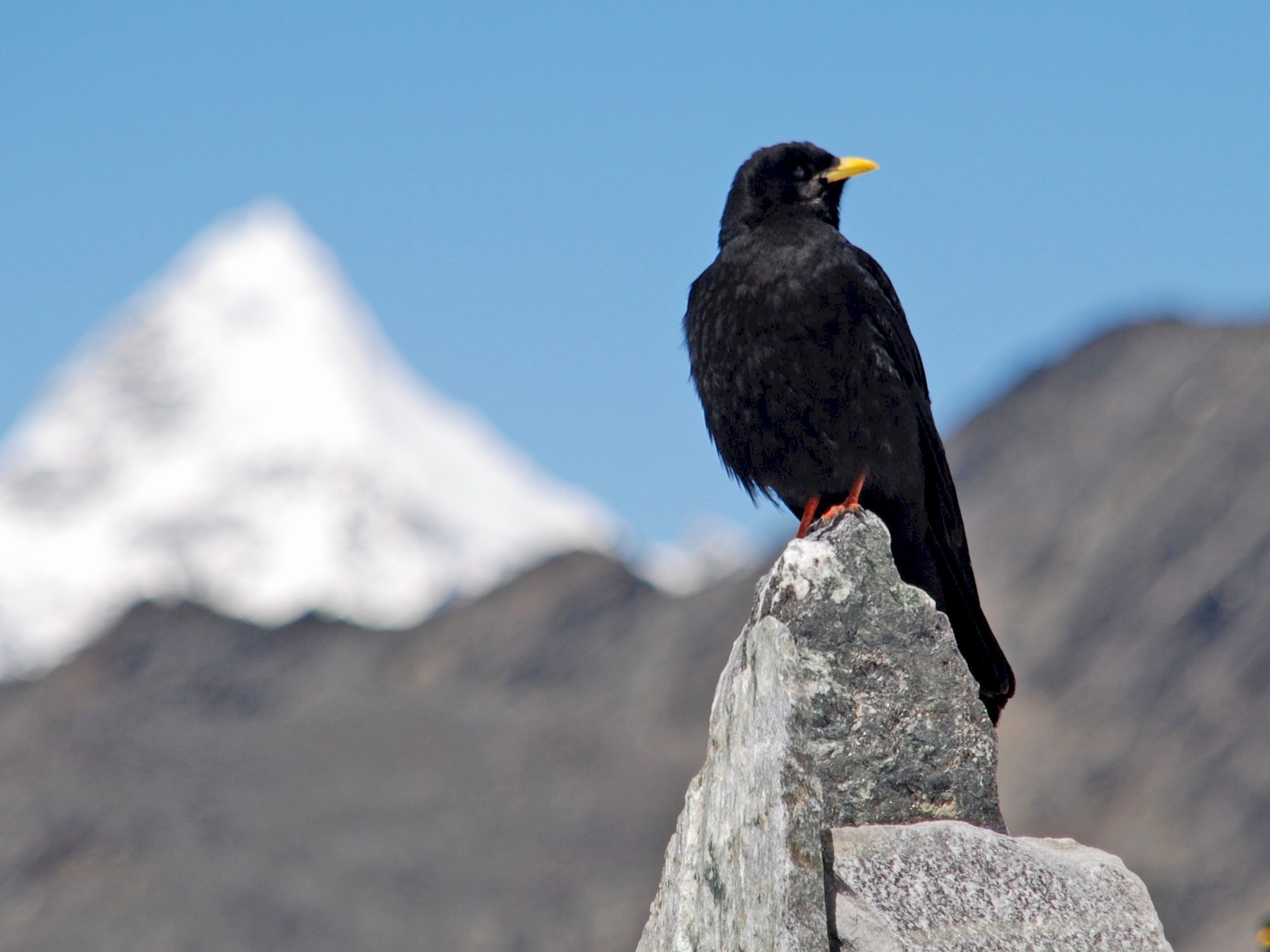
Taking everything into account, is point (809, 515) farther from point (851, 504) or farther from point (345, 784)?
point (345, 784)

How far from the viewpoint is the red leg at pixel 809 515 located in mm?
7734

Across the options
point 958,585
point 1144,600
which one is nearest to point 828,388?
point 958,585

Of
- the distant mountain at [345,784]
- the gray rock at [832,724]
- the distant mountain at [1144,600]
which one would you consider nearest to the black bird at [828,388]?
the gray rock at [832,724]

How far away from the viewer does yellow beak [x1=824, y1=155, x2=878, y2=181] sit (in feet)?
28.6

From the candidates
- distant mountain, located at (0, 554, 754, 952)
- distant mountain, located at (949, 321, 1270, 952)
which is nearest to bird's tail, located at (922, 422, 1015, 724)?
distant mountain, located at (0, 554, 754, 952)

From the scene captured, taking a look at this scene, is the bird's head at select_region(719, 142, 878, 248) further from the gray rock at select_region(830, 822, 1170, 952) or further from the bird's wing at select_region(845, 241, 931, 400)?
the gray rock at select_region(830, 822, 1170, 952)

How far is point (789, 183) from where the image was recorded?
28.5 feet

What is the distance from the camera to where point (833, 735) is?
591cm

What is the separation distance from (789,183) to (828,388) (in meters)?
1.54

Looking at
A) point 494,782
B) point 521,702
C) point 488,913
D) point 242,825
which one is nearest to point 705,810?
point 488,913

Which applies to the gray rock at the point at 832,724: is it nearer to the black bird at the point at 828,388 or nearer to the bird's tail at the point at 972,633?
the bird's tail at the point at 972,633

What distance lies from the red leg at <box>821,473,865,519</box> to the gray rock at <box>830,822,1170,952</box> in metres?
1.86

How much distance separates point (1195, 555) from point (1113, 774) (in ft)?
34.2

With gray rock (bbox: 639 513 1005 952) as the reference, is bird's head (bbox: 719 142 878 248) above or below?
above
